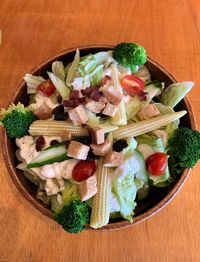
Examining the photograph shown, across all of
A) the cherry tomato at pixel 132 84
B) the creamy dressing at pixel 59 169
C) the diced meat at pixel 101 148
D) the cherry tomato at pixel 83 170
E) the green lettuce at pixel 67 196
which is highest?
the cherry tomato at pixel 132 84

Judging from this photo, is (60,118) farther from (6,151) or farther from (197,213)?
(197,213)

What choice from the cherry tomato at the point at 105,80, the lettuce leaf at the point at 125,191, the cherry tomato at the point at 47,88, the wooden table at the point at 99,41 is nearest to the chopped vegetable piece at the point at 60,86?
the cherry tomato at the point at 47,88

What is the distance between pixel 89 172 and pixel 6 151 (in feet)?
0.91

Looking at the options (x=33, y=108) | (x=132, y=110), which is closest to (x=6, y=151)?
(x=33, y=108)

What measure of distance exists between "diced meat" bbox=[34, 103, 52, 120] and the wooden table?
0.64 ft

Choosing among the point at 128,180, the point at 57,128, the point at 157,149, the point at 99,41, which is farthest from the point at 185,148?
the point at 99,41

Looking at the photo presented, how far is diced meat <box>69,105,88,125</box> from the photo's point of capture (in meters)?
1.13

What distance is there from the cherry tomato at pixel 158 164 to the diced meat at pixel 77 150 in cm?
21

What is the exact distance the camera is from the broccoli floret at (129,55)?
4.05ft

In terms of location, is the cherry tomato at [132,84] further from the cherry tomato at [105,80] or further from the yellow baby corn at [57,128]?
the yellow baby corn at [57,128]

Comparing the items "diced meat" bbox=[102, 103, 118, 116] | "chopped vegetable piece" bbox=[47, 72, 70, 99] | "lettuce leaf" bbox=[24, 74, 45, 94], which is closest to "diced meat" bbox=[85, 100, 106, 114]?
"diced meat" bbox=[102, 103, 118, 116]

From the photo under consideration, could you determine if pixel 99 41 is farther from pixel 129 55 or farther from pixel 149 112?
pixel 149 112

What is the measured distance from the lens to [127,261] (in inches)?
47.5

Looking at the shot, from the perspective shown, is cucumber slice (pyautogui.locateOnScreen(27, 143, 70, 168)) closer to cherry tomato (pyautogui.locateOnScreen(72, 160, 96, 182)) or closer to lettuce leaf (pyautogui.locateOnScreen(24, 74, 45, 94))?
cherry tomato (pyautogui.locateOnScreen(72, 160, 96, 182))
